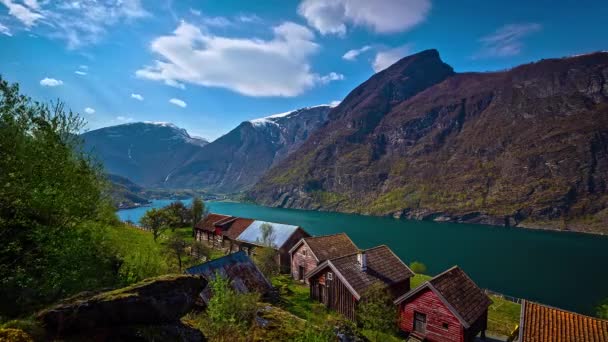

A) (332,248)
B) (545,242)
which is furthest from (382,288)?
(545,242)

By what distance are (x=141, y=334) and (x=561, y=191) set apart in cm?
24767

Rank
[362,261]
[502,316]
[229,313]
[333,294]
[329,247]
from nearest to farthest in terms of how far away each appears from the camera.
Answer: [229,313], [333,294], [362,261], [502,316], [329,247]

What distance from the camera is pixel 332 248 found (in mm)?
45812

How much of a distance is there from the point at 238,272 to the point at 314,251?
18.0m

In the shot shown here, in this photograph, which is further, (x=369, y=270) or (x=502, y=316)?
(x=502, y=316)

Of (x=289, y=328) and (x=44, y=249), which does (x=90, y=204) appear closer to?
(x=44, y=249)

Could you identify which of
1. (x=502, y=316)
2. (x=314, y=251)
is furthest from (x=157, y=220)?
(x=502, y=316)

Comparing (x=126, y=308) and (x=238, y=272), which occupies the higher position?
(x=126, y=308)

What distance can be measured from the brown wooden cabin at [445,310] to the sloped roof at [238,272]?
13647 millimetres

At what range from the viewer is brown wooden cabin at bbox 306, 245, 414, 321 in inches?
1234

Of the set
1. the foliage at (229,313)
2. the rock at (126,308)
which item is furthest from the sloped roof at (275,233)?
the rock at (126,308)

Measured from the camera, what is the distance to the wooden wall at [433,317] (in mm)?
26500

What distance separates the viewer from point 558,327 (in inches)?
838

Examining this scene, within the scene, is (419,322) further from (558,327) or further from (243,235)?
(243,235)
